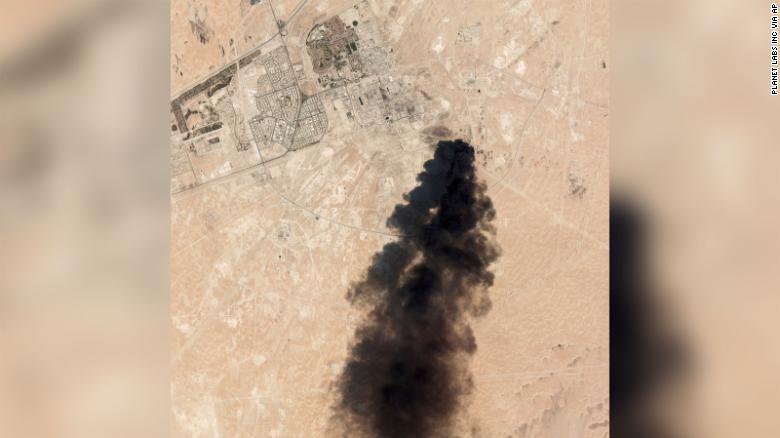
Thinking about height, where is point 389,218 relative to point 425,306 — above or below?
above

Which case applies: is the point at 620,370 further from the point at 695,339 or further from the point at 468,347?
the point at 468,347

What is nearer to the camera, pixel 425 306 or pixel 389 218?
pixel 425 306

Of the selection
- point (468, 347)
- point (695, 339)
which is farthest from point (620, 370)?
point (468, 347)
